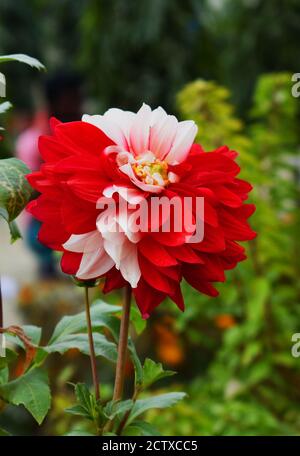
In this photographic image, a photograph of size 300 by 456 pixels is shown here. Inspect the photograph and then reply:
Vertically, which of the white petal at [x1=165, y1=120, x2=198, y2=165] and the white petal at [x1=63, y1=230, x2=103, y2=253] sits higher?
the white petal at [x1=165, y1=120, x2=198, y2=165]

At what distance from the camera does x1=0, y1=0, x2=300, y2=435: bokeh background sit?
5.79 ft

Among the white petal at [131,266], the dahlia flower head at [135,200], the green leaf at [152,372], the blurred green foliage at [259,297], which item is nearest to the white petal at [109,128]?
the dahlia flower head at [135,200]

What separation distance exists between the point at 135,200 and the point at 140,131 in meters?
0.09

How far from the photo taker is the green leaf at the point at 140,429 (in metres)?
0.86

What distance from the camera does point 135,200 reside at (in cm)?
74

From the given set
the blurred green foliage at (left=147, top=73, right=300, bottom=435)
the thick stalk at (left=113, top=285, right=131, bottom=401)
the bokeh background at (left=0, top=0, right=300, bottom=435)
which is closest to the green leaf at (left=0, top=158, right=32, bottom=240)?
the thick stalk at (left=113, top=285, right=131, bottom=401)

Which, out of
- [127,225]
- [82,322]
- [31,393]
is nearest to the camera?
[127,225]

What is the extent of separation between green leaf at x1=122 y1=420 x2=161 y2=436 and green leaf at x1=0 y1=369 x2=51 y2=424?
98 mm

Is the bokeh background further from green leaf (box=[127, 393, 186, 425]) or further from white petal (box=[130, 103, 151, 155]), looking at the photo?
white petal (box=[130, 103, 151, 155])

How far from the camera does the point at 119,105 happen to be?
3.86 m

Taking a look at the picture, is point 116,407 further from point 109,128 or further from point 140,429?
point 109,128

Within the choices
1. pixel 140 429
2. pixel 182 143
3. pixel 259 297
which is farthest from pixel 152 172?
pixel 259 297

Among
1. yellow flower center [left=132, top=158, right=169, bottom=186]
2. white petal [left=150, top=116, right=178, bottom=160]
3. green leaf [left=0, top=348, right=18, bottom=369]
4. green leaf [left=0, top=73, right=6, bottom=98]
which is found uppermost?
green leaf [left=0, top=73, right=6, bottom=98]

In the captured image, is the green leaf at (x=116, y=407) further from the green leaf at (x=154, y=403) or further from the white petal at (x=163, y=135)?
the white petal at (x=163, y=135)
